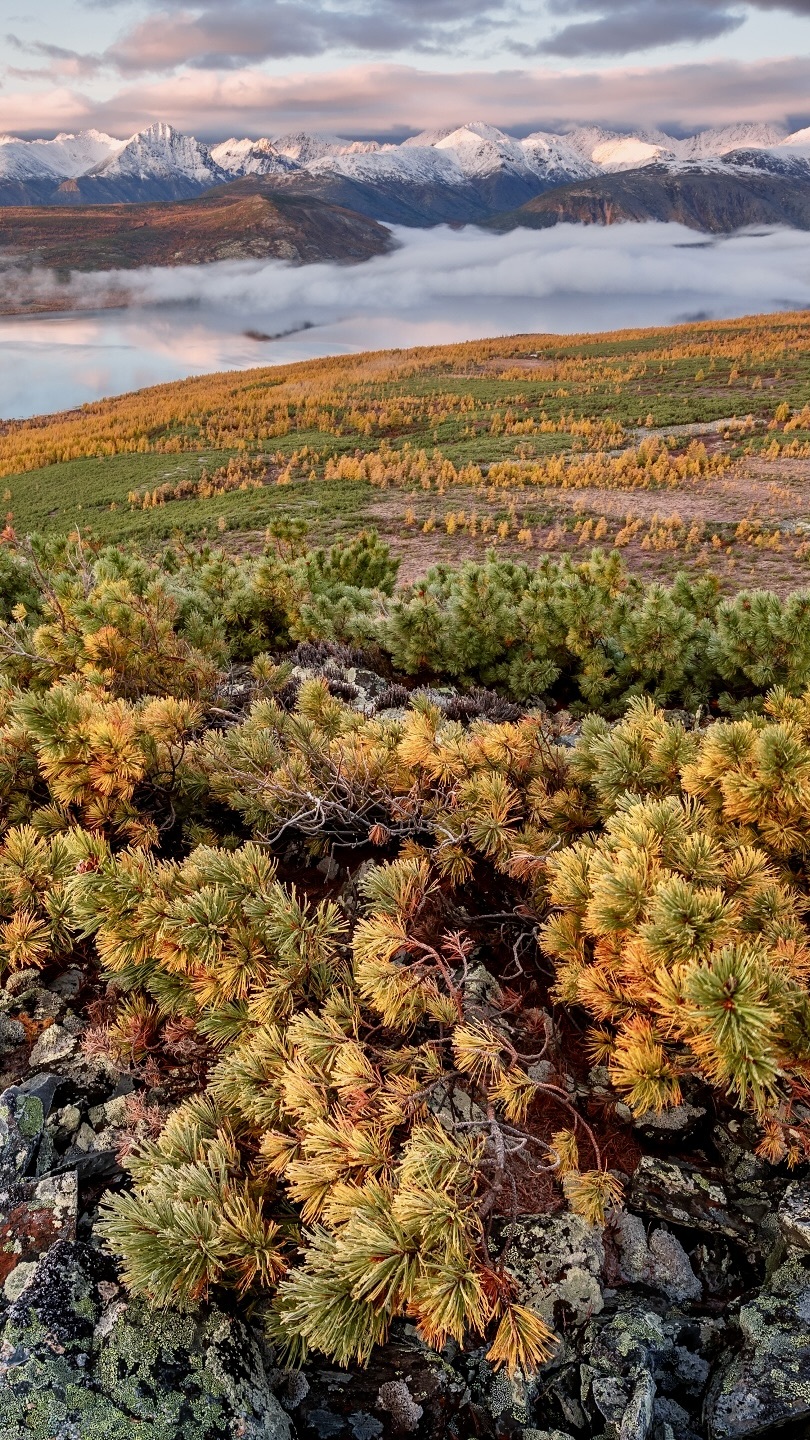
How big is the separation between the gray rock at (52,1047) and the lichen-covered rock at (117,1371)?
2.77ft

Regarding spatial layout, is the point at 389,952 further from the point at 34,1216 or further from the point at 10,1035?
the point at 10,1035

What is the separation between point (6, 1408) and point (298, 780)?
1.96 meters

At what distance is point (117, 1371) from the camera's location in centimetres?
168

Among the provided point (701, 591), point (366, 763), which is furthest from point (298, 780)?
point (701, 591)

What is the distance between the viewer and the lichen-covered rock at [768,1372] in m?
1.58

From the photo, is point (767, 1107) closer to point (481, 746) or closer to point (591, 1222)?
point (591, 1222)

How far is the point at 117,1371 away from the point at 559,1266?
105cm

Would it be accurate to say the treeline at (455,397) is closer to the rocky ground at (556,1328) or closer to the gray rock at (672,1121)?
the gray rock at (672,1121)

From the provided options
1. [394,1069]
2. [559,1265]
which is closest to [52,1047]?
[394,1069]

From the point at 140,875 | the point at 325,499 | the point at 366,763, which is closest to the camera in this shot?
the point at 140,875

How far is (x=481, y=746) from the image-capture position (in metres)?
3.12

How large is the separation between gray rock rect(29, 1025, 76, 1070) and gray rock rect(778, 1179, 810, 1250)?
7.26 feet

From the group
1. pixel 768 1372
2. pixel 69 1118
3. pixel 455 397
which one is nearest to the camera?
pixel 768 1372

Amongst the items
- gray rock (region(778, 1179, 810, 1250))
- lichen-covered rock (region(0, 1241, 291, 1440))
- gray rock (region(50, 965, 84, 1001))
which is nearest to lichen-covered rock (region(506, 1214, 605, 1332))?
gray rock (region(778, 1179, 810, 1250))
